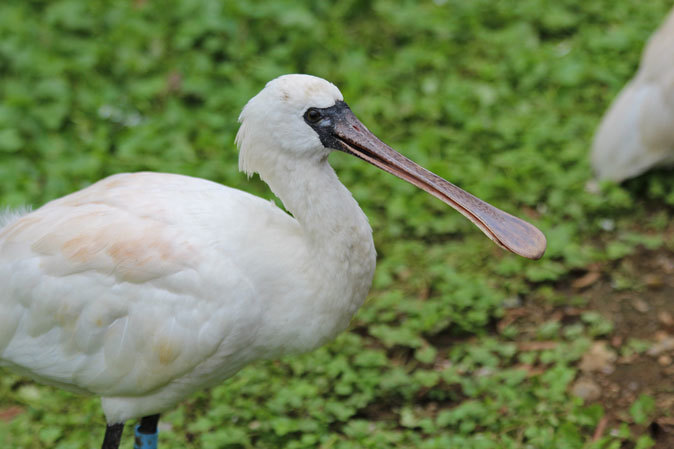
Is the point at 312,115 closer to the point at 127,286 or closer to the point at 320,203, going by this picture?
the point at 320,203

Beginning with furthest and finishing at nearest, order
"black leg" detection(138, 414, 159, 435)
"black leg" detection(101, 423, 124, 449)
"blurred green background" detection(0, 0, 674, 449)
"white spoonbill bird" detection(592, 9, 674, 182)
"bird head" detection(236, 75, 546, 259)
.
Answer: "white spoonbill bird" detection(592, 9, 674, 182), "blurred green background" detection(0, 0, 674, 449), "black leg" detection(138, 414, 159, 435), "black leg" detection(101, 423, 124, 449), "bird head" detection(236, 75, 546, 259)

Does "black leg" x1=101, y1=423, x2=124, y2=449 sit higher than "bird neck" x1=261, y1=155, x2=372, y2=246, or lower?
lower

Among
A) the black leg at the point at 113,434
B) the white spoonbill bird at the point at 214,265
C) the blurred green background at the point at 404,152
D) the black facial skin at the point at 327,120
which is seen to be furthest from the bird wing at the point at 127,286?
the blurred green background at the point at 404,152

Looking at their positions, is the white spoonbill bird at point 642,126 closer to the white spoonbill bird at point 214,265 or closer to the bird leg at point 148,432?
the white spoonbill bird at point 214,265

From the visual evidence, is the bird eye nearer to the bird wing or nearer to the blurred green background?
the bird wing

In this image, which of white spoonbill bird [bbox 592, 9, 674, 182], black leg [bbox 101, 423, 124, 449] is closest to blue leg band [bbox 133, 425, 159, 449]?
black leg [bbox 101, 423, 124, 449]

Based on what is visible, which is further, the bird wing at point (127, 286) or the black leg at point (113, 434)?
the black leg at point (113, 434)

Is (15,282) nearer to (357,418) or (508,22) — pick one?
(357,418)

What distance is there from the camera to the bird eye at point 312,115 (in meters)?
3.39

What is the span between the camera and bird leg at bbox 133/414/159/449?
3973 millimetres

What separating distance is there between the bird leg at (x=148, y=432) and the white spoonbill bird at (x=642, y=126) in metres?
3.07

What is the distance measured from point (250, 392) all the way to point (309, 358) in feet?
1.16

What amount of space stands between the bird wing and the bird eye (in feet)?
1.51

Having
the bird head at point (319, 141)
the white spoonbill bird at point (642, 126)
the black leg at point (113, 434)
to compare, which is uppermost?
the white spoonbill bird at point (642, 126)
